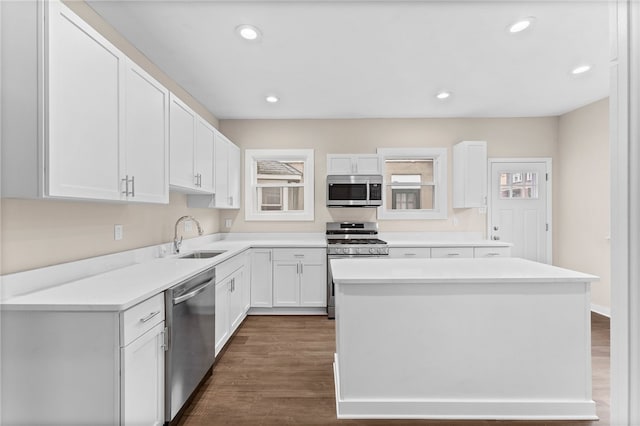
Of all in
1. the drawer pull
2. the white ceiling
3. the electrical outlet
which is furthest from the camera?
the electrical outlet

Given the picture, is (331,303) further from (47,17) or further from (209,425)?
(47,17)

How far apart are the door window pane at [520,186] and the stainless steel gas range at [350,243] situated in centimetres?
201

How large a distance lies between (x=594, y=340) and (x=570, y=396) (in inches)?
68.6

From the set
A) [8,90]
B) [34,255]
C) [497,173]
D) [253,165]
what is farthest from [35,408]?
[497,173]

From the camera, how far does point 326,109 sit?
4234mm

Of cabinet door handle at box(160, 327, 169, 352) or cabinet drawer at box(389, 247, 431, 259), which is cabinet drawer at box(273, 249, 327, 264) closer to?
cabinet drawer at box(389, 247, 431, 259)

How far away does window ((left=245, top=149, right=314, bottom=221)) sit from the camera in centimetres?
465

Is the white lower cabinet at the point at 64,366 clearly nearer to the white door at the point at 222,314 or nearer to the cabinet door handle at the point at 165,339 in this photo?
the cabinet door handle at the point at 165,339

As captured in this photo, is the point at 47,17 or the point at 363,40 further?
the point at 363,40

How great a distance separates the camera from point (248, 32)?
2430 mm

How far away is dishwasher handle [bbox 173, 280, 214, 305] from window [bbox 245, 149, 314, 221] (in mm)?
2290

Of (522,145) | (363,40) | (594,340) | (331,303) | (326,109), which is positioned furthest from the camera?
(522,145)

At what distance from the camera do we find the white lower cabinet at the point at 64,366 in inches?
55.2

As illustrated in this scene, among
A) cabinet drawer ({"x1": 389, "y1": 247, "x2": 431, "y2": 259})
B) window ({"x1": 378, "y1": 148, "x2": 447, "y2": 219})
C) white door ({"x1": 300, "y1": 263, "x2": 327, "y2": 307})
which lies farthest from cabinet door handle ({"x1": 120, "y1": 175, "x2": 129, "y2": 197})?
window ({"x1": 378, "y1": 148, "x2": 447, "y2": 219})
